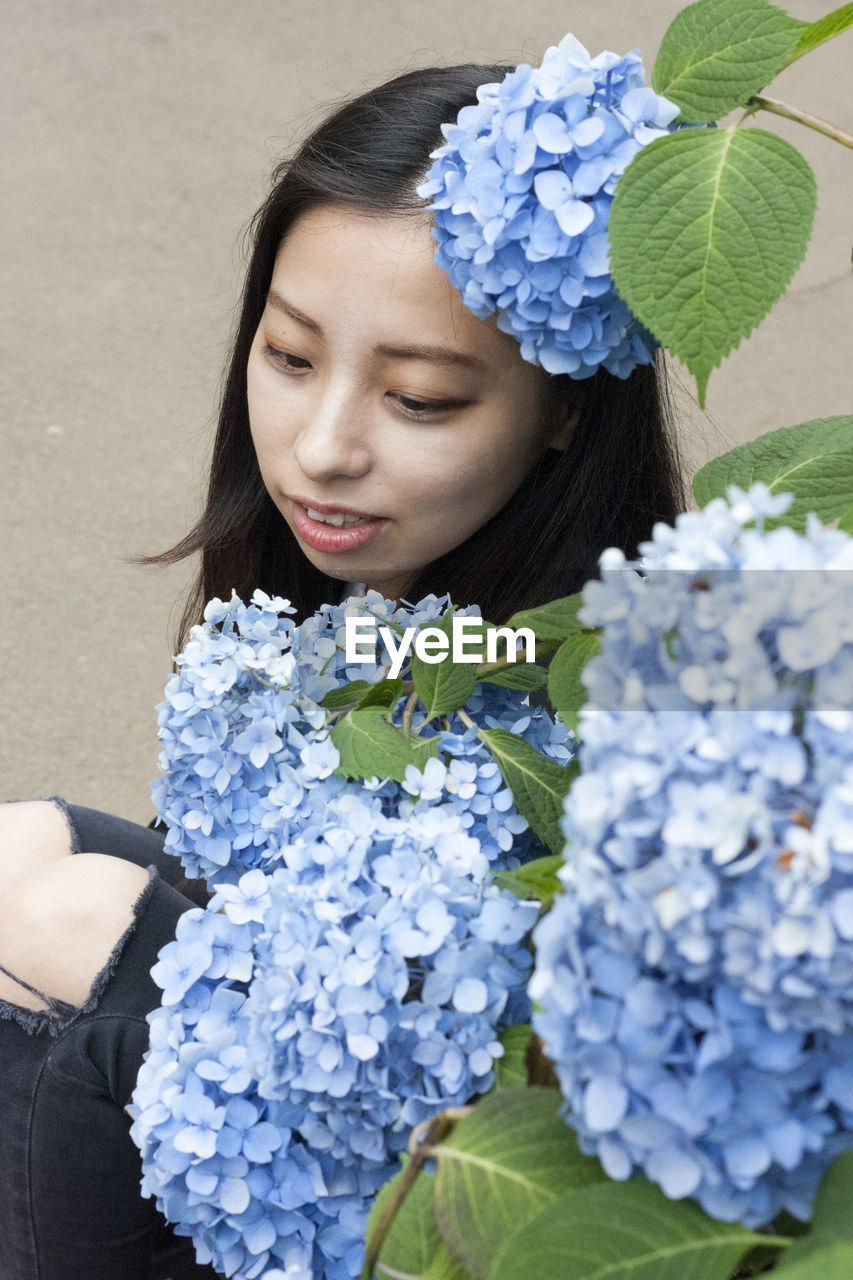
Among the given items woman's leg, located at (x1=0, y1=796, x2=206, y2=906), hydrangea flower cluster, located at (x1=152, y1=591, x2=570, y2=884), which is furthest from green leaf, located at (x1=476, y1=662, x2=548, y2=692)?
woman's leg, located at (x1=0, y1=796, x2=206, y2=906)

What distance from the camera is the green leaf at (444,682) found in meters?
0.53

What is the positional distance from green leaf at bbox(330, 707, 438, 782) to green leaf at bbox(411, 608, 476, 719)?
2cm

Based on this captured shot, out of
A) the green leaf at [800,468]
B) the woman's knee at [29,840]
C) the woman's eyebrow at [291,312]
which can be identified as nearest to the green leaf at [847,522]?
the green leaf at [800,468]

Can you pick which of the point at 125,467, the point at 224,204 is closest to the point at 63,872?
the point at 125,467

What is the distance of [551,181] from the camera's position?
1.58 ft

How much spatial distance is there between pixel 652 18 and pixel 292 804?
2.74 metres

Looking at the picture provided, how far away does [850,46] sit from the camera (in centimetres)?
291

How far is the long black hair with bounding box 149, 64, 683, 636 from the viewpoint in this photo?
0.75 m

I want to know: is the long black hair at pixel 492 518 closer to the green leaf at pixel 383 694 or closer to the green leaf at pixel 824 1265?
the green leaf at pixel 383 694

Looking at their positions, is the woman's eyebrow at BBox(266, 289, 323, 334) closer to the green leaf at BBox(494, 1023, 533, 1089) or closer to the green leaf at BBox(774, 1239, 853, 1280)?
the green leaf at BBox(494, 1023, 533, 1089)

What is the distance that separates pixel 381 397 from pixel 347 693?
184 millimetres

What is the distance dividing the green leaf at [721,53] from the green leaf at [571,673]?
0.63ft

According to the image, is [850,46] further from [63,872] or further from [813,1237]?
[813,1237]

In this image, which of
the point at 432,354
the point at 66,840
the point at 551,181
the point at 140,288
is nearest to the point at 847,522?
the point at 551,181
